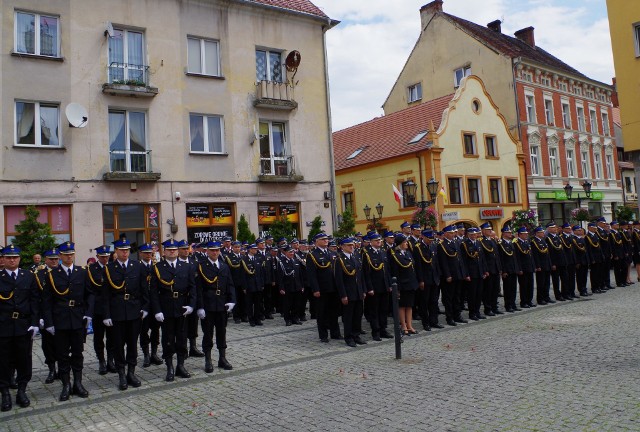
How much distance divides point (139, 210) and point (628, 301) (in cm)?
1458

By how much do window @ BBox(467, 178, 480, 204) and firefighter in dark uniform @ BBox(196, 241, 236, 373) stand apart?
25.5 meters

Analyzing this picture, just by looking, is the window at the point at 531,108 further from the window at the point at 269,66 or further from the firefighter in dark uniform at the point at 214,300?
the firefighter in dark uniform at the point at 214,300

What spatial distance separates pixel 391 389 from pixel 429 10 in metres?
38.6

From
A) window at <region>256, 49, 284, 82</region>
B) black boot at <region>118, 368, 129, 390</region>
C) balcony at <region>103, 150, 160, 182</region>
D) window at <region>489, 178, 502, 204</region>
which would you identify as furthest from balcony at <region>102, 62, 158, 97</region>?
window at <region>489, 178, 502, 204</region>

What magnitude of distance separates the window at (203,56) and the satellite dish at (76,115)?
14.0ft

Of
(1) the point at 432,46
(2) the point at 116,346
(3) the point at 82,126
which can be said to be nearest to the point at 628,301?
(2) the point at 116,346

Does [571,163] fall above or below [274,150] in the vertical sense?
above

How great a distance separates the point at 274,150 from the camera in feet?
71.1

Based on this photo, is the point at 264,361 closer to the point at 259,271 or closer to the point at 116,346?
the point at 116,346

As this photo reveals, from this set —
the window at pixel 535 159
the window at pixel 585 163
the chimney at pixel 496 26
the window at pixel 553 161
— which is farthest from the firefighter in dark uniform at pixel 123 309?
the chimney at pixel 496 26

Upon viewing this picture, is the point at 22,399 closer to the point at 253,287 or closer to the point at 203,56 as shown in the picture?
the point at 253,287

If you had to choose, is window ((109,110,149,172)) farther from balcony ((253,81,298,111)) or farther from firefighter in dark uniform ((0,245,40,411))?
firefighter in dark uniform ((0,245,40,411))

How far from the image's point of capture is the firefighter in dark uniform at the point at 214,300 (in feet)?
28.8

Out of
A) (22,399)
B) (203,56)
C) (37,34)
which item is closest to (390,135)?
(203,56)
